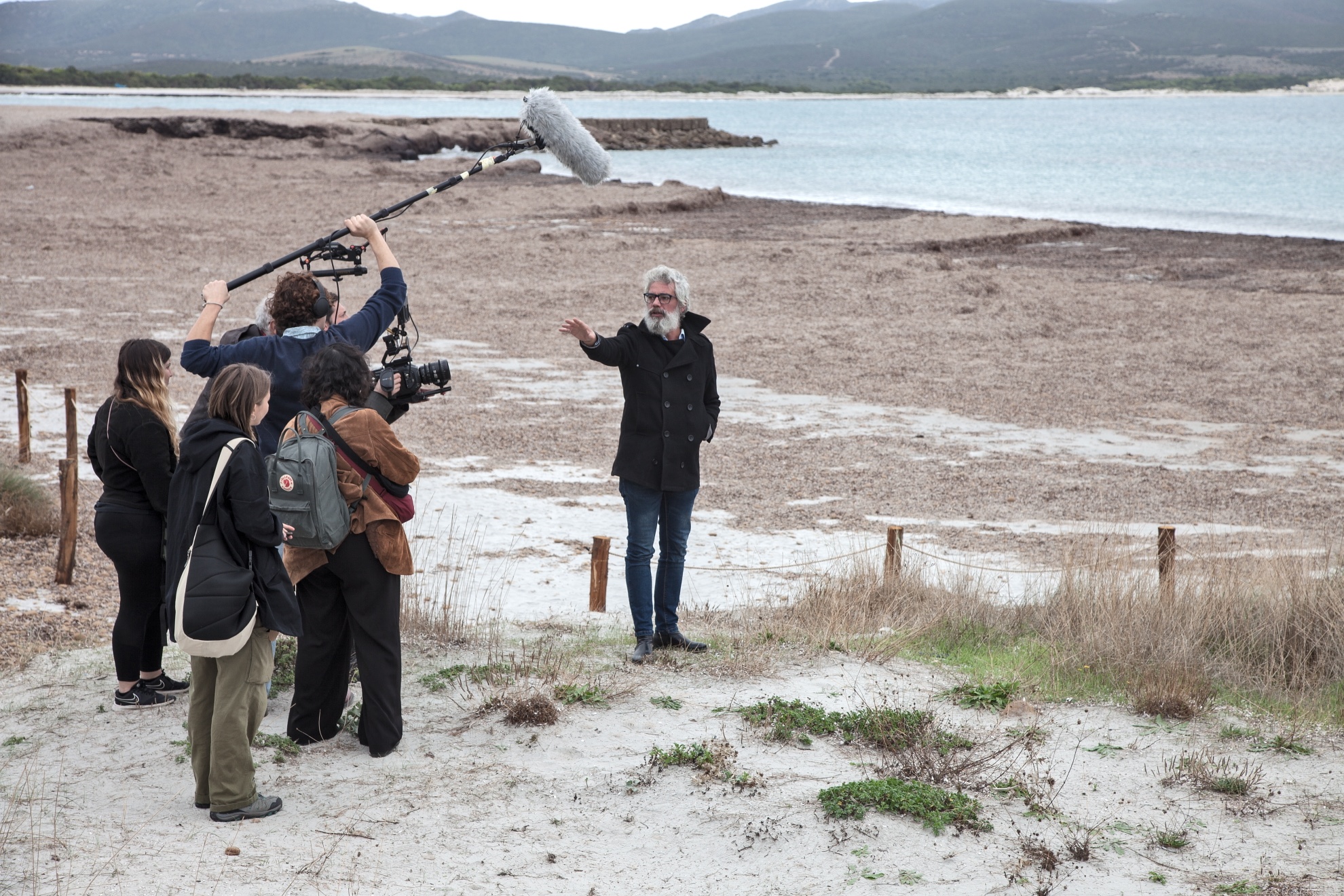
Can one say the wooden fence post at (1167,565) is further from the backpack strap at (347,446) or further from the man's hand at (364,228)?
the man's hand at (364,228)

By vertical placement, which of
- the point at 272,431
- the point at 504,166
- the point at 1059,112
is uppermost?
the point at 1059,112

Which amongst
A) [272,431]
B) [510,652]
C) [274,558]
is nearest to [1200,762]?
[510,652]

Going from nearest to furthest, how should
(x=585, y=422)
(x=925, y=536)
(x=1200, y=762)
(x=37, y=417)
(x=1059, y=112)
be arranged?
(x=1200, y=762) < (x=925, y=536) < (x=37, y=417) < (x=585, y=422) < (x=1059, y=112)

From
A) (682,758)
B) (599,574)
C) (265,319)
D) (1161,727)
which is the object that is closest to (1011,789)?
(1161,727)

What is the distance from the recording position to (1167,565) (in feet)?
23.2

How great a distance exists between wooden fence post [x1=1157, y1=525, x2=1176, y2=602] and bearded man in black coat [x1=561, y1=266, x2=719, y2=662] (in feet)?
9.90

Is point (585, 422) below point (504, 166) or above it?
below

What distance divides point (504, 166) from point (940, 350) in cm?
3517

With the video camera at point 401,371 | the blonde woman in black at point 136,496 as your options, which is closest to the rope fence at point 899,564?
the video camera at point 401,371

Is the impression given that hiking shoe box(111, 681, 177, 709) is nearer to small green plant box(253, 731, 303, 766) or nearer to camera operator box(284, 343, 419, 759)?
small green plant box(253, 731, 303, 766)

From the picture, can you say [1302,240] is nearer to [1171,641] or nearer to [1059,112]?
[1171,641]

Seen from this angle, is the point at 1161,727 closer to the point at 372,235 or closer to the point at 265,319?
the point at 372,235

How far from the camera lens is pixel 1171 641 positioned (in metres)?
6.28

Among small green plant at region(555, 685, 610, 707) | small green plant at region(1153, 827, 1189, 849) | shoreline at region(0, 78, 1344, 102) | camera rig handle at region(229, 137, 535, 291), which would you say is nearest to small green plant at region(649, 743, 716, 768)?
small green plant at region(555, 685, 610, 707)
